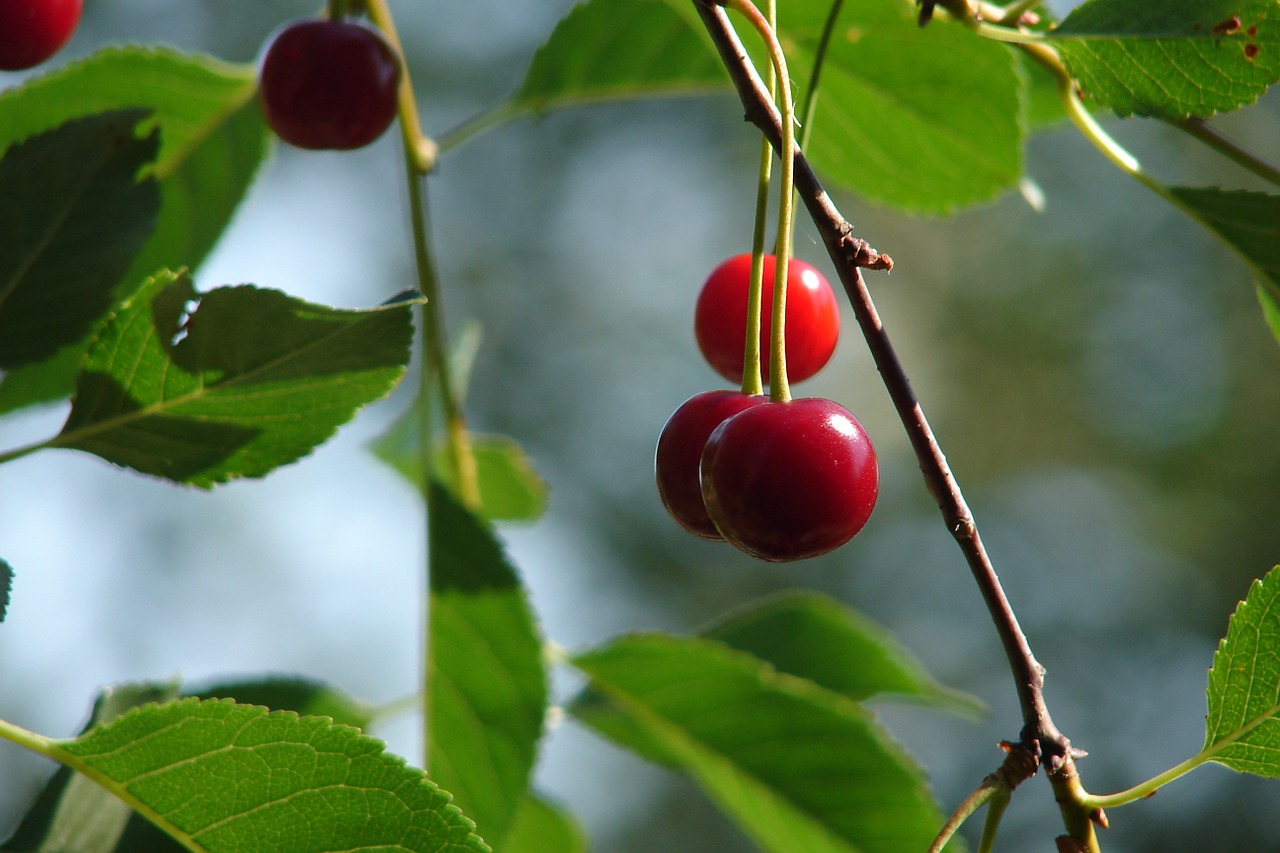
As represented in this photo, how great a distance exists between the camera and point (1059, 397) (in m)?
8.38

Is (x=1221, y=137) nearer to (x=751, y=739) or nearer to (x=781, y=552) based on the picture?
(x=781, y=552)

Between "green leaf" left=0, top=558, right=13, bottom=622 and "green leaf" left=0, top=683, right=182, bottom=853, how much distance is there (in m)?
0.16

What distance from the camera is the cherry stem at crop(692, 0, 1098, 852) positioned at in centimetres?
59

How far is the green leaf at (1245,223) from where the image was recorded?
0.84m

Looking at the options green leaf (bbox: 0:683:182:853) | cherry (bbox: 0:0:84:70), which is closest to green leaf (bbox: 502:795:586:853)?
green leaf (bbox: 0:683:182:853)

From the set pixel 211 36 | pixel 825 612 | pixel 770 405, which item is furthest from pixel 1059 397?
pixel 770 405

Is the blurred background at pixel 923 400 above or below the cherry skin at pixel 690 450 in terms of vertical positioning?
below

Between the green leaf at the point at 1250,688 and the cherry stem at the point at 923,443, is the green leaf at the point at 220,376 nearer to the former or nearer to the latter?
the cherry stem at the point at 923,443

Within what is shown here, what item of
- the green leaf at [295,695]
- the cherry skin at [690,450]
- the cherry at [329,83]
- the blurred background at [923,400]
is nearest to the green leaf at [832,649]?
the green leaf at [295,695]

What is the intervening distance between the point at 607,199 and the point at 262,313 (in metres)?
8.45

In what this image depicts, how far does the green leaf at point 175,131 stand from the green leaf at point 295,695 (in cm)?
33

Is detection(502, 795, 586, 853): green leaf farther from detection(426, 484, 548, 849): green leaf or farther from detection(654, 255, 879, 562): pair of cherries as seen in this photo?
detection(654, 255, 879, 562): pair of cherries

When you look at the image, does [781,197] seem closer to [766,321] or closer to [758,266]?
[758,266]

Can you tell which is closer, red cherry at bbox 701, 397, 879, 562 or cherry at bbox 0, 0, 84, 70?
red cherry at bbox 701, 397, 879, 562
